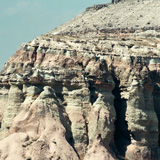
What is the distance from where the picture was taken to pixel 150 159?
2672 inches

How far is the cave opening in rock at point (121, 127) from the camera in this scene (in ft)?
224

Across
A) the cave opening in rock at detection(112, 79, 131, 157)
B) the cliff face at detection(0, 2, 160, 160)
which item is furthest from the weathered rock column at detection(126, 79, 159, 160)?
the cave opening in rock at detection(112, 79, 131, 157)

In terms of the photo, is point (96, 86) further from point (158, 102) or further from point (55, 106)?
point (158, 102)

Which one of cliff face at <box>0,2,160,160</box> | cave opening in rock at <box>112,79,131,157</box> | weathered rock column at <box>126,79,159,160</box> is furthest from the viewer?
cave opening in rock at <box>112,79,131,157</box>

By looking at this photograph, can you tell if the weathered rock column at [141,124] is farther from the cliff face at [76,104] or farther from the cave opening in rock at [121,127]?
the cave opening in rock at [121,127]

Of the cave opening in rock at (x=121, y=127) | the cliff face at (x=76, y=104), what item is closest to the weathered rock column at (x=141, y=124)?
the cliff face at (x=76, y=104)

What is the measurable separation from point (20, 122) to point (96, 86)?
29.6 ft

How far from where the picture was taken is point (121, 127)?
69062 millimetres

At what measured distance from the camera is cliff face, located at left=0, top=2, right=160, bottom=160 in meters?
60.9

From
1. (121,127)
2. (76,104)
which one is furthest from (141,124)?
(76,104)

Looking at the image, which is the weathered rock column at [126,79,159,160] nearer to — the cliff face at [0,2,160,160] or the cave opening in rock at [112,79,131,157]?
the cliff face at [0,2,160,160]

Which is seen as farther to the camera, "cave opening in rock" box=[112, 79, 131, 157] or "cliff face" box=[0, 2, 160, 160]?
"cave opening in rock" box=[112, 79, 131, 157]

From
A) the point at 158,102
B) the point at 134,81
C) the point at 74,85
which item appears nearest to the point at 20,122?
the point at 74,85

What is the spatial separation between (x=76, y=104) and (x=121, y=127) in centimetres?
699
